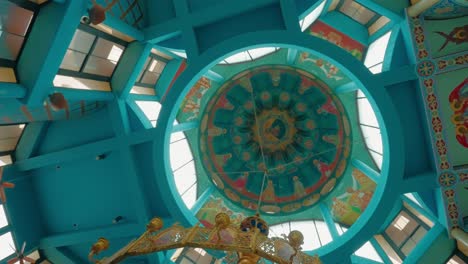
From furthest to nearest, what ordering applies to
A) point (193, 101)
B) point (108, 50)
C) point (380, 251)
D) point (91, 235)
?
point (193, 101) < point (380, 251) < point (91, 235) < point (108, 50)

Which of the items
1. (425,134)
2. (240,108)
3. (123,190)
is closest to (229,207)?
(240,108)

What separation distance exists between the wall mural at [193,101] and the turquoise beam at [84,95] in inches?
223

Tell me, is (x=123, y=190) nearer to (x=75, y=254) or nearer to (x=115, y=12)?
(x=75, y=254)

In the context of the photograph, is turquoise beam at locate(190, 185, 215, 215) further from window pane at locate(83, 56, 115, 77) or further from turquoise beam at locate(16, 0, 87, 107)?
turquoise beam at locate(16, 0, 87, 107)

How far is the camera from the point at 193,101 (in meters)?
14.9

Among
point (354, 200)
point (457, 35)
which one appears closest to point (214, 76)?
point (354, 200)

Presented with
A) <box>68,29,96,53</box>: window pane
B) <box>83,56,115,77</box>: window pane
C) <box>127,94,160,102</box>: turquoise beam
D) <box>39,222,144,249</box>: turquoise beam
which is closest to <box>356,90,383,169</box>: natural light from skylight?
<box>127,94,160,102</box>: turquoise beam

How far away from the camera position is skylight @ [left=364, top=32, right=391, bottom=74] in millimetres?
10164

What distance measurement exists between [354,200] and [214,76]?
28.3 feet

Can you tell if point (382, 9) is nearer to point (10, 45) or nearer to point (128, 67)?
point (128, 67)

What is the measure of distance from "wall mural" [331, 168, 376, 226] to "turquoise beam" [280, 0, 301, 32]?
28.7ft

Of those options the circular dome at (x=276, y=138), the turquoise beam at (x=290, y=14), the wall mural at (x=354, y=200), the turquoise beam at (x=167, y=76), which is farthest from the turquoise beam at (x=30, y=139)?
the wall mural at (x=354, y=200)

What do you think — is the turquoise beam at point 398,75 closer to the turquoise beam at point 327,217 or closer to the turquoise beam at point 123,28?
the turquoise beam at point 327,217

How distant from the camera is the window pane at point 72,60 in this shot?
756 cm
